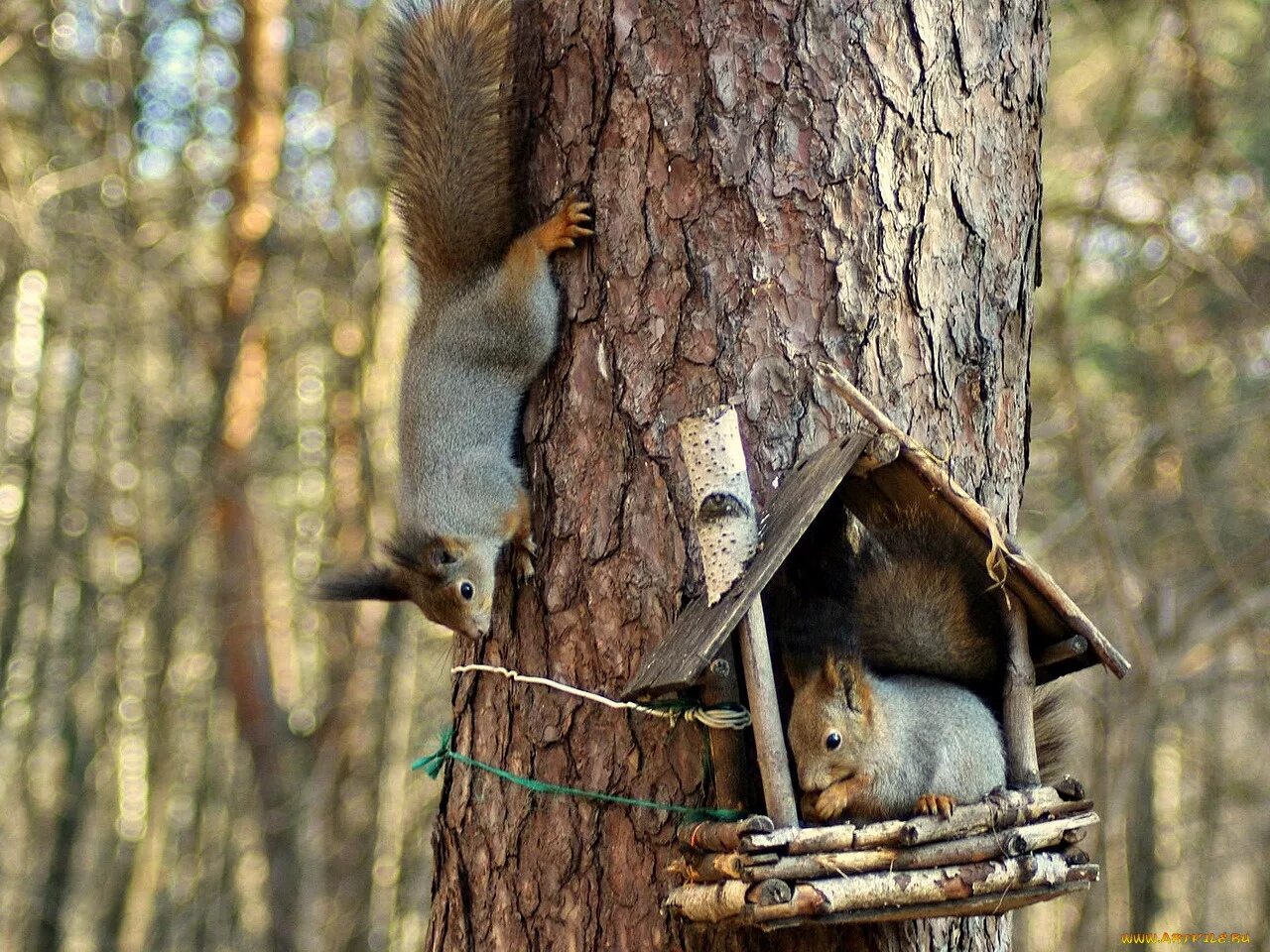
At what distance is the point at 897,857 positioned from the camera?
1.38 meters

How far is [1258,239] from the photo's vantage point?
5.62 m

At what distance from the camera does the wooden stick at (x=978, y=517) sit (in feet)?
4.93

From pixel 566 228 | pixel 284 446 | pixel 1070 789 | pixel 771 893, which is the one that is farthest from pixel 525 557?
pixel 284 446

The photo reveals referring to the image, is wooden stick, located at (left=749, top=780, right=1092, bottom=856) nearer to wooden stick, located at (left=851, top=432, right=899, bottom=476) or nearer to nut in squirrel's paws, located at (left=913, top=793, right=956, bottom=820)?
nut in squirrel's paws, located at (left=913, top=793, right=956, bottom=820)

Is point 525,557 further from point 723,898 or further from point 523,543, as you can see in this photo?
point 723,898

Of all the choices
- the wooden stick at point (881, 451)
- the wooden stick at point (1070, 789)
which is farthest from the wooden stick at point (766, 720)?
the wooden stick at point (1070, 789)

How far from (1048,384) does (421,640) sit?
339cm

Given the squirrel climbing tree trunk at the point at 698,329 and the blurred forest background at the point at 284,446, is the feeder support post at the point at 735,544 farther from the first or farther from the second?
the blurred forest background at the point at 284,446

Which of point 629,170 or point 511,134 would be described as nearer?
point 629,170

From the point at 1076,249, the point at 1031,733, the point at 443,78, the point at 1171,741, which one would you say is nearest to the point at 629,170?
the point at 443,78

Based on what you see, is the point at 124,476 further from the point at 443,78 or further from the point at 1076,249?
the point at 443,78

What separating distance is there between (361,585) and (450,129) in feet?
2.64

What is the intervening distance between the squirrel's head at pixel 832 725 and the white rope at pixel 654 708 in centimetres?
7

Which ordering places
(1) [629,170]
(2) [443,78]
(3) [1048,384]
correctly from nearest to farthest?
(1) [629,170], (2) [443,78], (3) [1048,384]
